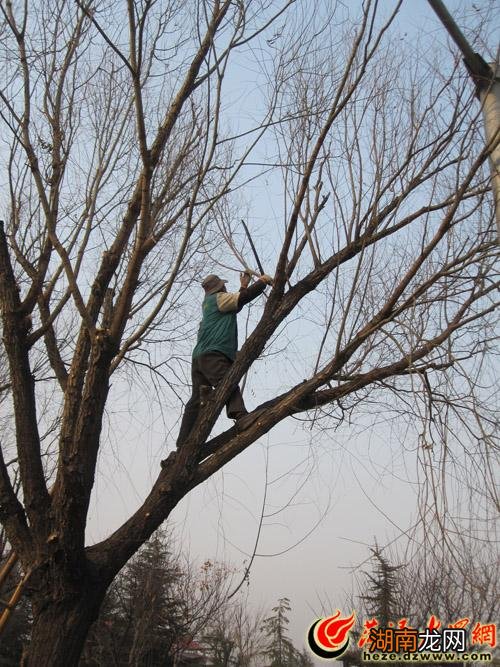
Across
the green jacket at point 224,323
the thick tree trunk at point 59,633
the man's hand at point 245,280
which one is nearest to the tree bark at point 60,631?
the thick tree trunk at point 59,633

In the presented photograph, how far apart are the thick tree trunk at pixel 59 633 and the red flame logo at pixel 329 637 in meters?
1.80

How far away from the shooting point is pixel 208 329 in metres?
4.19

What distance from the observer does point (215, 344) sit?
159 inches

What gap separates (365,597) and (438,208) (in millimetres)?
8951

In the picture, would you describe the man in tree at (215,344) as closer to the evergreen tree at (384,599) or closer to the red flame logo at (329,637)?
the red flame logo at (329,637)

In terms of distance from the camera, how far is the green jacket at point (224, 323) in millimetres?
4051

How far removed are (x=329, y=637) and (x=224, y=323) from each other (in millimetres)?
2261

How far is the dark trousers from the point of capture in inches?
145

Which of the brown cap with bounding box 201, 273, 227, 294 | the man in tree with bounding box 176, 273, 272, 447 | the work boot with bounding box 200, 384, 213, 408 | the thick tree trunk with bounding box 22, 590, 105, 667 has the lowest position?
the thick tree trunk with bounding box 22, 590, 105, 667

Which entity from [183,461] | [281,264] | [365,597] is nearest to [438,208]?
[281,264]

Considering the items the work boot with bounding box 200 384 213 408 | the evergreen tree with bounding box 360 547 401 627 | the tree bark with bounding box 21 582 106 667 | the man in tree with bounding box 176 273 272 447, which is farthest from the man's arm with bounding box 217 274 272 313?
the evergreen tree with bounding box 360 547 401 627

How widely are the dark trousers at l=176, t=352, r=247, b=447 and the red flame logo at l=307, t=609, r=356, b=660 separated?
1.71 metres

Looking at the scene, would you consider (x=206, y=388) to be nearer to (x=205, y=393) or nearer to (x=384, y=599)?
(x=205, y=393)

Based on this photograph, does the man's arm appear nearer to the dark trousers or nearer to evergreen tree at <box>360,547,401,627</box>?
the dark trousers
